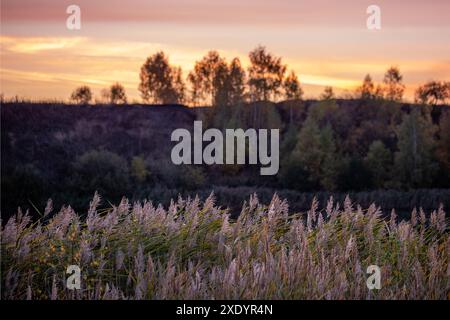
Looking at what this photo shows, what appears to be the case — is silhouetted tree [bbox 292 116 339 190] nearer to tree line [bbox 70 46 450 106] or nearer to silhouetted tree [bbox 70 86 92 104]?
tree line [bbox 70 46 450 106]

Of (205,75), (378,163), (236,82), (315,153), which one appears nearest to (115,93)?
(205,75)

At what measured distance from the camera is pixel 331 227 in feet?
32.8

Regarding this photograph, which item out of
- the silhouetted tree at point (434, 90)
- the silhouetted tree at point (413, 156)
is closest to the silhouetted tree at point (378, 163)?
the silhouetted tree at point (413, 156)

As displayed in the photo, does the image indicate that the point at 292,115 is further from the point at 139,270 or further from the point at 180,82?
the point at 139,270

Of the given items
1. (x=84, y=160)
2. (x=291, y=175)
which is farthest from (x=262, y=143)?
(x=84, y=160)

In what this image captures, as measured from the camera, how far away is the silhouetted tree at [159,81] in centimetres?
7388

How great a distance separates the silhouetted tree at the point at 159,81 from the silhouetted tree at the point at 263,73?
1406cm

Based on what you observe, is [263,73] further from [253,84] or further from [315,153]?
[315,153]

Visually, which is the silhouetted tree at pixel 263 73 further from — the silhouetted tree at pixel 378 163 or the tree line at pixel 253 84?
the silhouetted tree at pixel 378 163

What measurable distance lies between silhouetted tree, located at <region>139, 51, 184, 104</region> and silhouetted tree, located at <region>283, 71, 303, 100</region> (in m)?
15.0

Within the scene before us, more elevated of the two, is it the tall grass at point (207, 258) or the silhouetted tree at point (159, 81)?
the silhouetted tree at point (159, 81)

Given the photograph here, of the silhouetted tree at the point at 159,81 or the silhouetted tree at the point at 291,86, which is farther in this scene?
the silhouetted tree at the point at 159,81

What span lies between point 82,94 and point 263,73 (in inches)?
919

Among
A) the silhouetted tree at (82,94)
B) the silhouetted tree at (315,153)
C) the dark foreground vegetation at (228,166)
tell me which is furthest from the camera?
the silhouetted tree at (82,94)
